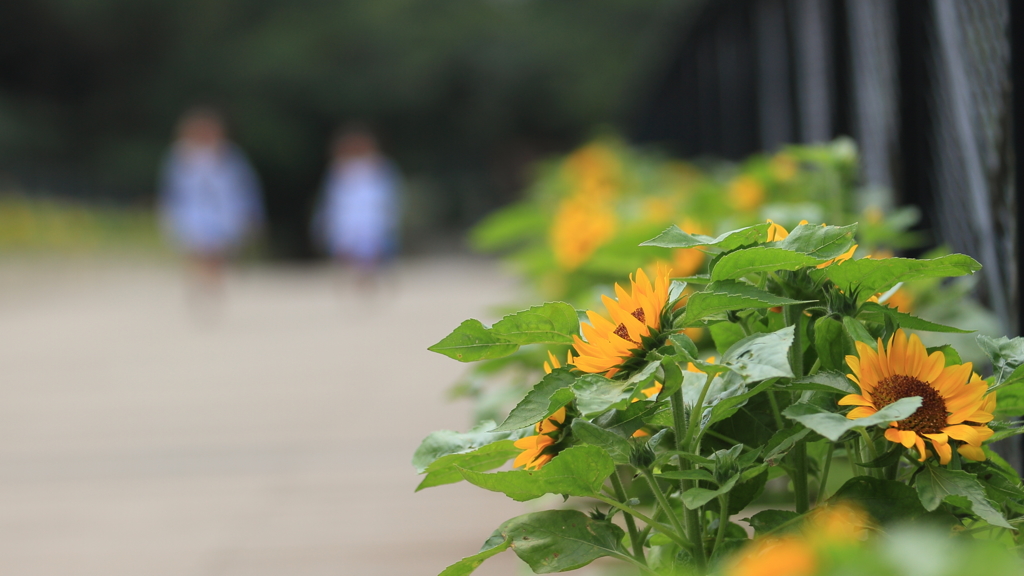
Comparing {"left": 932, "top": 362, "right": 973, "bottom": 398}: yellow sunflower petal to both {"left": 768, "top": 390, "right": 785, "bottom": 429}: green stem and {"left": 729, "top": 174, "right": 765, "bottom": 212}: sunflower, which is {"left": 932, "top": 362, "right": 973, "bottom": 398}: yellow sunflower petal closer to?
{"left": 768, "top": 390, "right": 785, "bottom": 429}: green stem

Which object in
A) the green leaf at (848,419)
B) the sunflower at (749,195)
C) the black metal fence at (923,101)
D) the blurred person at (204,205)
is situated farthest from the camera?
the blurred person at (204,205)

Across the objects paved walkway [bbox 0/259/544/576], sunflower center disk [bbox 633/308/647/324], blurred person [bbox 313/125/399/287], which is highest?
blurred person [bbox 313/125/399/287]

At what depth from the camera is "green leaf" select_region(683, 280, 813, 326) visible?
0.86m

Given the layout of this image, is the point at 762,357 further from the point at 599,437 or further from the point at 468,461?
the point at 468,461

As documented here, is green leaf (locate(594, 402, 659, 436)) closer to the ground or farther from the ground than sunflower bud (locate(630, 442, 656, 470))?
farther from the ground

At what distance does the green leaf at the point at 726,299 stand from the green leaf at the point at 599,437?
0.12m

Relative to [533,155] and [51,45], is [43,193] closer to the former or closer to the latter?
[51,45]

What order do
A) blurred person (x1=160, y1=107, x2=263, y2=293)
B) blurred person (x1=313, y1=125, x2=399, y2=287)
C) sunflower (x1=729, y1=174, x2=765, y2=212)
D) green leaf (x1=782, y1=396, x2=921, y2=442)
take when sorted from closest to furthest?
green leaf (x1=782, y1=396, x2=921, y2=442) → sunflower (x1=729, y1=174, x2=765, y2=212) → blurred person (x1=160, y1=107, x2=263, y2=293) → blurred person (x1=313, y1=125, x2=399, y2=287)

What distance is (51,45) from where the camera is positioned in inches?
1062

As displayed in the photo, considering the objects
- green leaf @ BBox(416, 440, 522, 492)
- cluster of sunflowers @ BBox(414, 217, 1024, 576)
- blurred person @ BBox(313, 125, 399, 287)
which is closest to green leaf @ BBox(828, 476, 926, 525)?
cluster of sunflowers @ BBox(414, 217, 1024, 576)

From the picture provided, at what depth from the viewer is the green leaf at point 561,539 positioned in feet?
3.01

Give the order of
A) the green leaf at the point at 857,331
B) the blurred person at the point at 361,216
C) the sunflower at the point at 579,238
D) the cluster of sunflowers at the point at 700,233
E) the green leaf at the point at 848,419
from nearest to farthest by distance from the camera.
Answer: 1. the green leaf at the point at 848,419
2. the green leaf at the point at 857,331
3. the cluster of sunflowers at the point at 700,233
4. the sunflower at the point at 579,238
5. the blurred person at the point at 361,216

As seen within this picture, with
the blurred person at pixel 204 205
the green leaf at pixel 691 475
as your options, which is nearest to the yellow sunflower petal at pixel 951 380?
the green leaf at pixel 691 475

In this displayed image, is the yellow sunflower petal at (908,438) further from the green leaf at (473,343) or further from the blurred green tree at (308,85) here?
the blurred green tree at (308,85)
